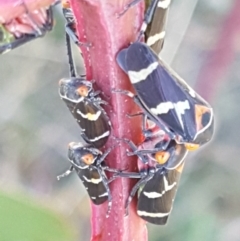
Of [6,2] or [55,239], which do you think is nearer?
[6,2]

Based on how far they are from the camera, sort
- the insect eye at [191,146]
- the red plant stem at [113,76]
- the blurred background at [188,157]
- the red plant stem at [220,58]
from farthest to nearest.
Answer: the blurred background at [188,157] → the red plant stem at [220,58] → the insect eye at [191,146] → the red plant stem at [113,76]

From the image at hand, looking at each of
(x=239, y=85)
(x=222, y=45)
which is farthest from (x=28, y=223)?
(x=239, y=85)

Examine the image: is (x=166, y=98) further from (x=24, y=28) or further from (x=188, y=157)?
(x=188, y=157)

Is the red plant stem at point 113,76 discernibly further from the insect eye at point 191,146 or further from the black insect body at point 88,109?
the insect eye at point 191,146

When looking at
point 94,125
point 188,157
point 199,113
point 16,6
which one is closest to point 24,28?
point 16,6

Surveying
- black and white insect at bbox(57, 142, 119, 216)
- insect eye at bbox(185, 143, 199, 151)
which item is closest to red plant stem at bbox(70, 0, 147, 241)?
black and white insect at bbox(57, 142, 119, 216)

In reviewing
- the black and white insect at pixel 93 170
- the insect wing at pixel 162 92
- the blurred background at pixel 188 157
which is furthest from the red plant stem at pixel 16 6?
the blurred background at pixel 188 157

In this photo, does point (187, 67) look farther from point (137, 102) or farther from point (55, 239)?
point (137, 102)

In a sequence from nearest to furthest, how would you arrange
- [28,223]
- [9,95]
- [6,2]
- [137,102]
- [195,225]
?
[6,2]
[137,102]
[28,223]
[195,225]
[9,95]
